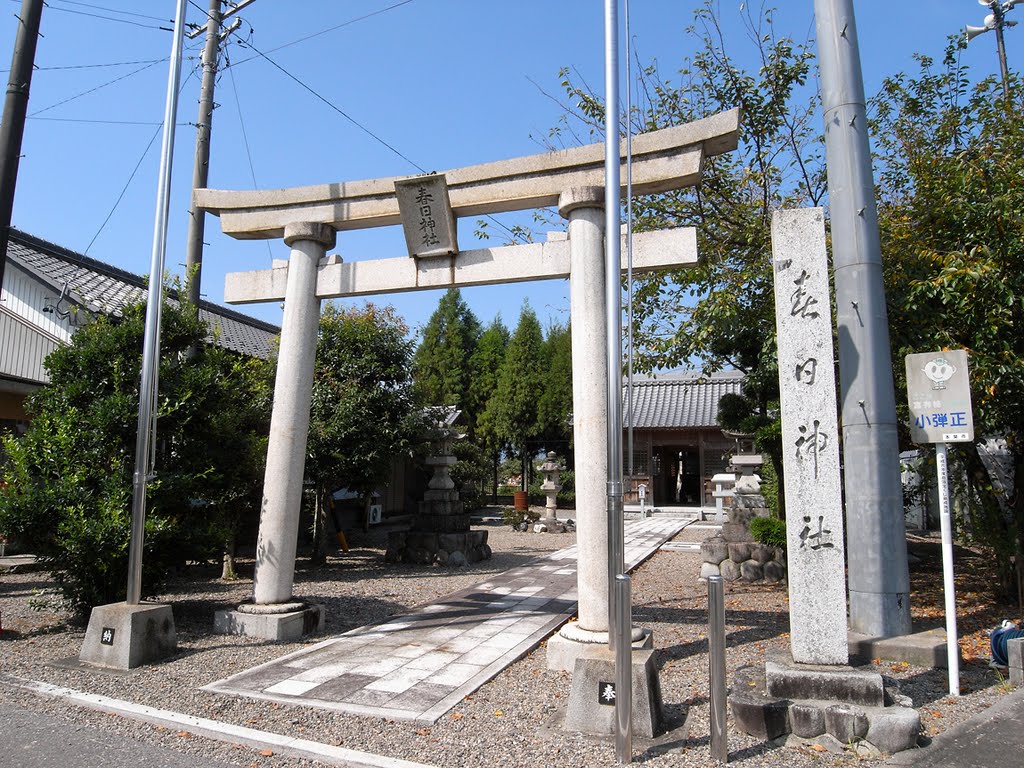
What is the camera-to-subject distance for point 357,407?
12.3 metres

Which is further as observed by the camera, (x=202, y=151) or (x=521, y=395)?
(x=521, y=395)

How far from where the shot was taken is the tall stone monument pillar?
7016 millimetres

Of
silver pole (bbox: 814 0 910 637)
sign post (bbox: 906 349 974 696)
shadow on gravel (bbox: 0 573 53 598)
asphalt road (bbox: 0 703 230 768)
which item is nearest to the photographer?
asphalt road (bbox: 0 703 230 768)

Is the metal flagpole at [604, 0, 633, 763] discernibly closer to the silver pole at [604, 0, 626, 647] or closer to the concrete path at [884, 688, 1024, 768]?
the silver pole at [604, 0, 626, 647]

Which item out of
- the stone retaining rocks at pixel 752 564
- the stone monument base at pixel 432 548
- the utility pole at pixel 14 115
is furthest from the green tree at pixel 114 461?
the stone retaining rocks at pixel 752 564

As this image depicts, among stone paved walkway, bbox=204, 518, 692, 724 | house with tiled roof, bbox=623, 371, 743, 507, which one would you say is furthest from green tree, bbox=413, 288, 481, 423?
stone paved walkway, bbox=204, 518, 692, 724

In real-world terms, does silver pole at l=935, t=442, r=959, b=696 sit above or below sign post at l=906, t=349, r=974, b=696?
below

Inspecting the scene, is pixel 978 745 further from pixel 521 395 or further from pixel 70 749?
pixel 521 395

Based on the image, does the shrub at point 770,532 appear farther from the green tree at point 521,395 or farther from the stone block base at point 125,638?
the green tree at point 521,395

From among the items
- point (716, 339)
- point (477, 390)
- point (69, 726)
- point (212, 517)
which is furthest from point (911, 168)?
point (477, 390)

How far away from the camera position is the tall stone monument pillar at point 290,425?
7.02 meters

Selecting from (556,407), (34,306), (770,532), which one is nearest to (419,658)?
(770,532)

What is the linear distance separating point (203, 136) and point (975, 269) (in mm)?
10233

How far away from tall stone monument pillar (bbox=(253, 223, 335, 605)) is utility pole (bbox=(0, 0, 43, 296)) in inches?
114
